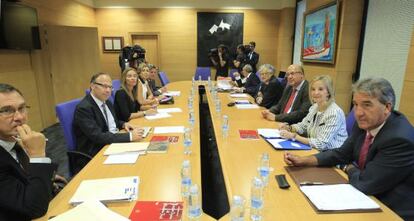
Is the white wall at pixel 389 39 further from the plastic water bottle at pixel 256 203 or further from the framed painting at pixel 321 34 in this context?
the plastic water bottle at pixel 256 203

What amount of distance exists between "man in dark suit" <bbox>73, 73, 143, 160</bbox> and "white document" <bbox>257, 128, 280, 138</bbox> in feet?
3.40

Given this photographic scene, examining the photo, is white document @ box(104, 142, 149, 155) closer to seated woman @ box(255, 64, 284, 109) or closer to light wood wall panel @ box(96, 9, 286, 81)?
seated woman @ box(255, 64, 284, 109)

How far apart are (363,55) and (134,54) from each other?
4.52 metres

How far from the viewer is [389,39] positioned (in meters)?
3.58

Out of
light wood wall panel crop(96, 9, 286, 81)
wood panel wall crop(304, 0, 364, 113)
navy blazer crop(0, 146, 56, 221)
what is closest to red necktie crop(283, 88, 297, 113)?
wood panel wall crop(304, 0, 364, 113)

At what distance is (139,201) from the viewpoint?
49.4 inches

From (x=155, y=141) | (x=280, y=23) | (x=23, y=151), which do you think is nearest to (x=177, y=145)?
(x=155, y=141)

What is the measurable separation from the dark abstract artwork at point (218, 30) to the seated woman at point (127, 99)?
15.7 ft

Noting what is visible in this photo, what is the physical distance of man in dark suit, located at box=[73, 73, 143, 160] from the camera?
6.79ft

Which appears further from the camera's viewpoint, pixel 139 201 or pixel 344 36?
pixel 344 36

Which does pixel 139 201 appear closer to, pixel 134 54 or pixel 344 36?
pixel 344 36

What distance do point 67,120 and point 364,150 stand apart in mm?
2121

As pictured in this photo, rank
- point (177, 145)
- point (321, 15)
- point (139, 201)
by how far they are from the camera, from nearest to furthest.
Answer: point (139, 201) → point (177, 145) → point (321, 15)

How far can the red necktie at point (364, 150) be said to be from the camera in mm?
1544
